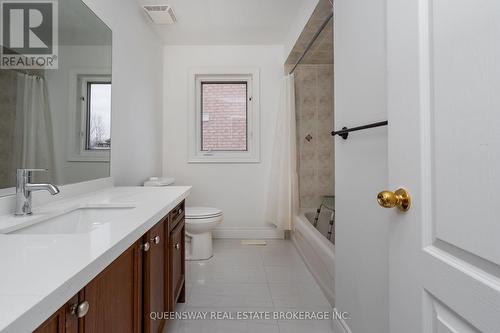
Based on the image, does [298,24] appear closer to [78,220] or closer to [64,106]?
[64,106]

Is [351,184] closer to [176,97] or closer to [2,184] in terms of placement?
[2,184]

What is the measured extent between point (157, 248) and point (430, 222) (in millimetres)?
1060

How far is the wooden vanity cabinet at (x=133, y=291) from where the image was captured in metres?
0.60

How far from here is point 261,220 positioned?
3.30 m

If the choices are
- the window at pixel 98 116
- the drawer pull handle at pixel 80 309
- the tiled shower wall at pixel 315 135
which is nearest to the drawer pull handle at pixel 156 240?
the drawer pull handle at pixel 80 309

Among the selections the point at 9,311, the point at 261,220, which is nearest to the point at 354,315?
the point at 9,311

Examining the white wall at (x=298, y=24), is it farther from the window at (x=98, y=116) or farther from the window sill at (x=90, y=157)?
the window sill at (x=90, y=157)

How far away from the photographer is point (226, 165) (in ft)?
10.8

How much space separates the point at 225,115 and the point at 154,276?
8.03ft

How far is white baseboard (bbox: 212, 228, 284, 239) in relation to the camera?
10.8 ft

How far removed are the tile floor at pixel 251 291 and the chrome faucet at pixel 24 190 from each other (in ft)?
3.29

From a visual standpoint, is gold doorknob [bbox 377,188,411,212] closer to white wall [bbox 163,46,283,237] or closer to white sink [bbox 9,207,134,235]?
white sink [bbox 9,207,134,235]

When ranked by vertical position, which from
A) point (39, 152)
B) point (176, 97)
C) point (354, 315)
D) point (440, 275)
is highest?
point (176, 97)

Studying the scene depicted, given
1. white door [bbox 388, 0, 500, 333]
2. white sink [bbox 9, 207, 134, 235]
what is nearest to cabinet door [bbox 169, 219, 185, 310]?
white sink [bbox 9, 207, 134, 235]
